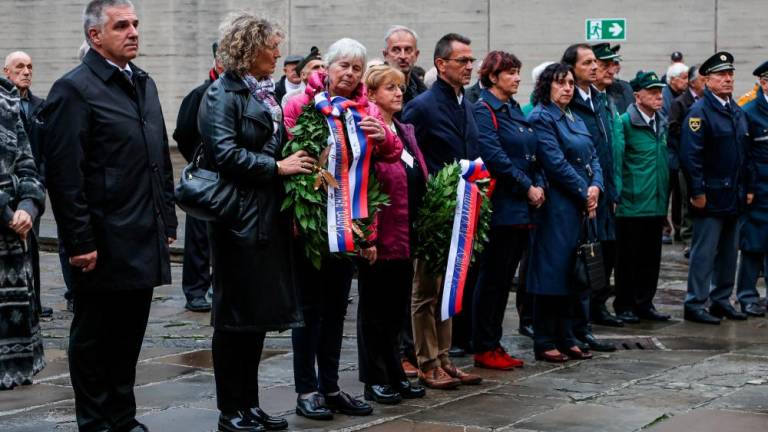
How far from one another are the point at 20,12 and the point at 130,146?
2063cm

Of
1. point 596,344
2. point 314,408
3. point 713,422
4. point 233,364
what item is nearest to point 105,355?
point 233,364

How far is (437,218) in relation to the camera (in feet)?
24.6

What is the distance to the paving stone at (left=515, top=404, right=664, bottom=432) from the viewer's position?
682 centimetres

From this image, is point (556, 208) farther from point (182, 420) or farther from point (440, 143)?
point (182, 420)

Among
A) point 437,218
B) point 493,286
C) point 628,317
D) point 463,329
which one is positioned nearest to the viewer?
point 437,218

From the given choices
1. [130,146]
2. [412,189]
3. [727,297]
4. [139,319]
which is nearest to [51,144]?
[130,146]

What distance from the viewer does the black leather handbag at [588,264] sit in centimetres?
868

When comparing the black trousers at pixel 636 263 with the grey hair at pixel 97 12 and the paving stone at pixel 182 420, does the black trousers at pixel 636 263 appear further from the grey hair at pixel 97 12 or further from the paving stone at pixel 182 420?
the grey hair at pixel 97 12

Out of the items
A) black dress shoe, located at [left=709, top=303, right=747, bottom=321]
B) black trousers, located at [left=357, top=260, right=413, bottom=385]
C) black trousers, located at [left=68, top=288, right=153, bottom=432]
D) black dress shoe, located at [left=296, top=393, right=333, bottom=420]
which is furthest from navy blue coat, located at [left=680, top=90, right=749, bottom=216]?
black trousers, located at [left=68, top=288, right=153, bottom=432]

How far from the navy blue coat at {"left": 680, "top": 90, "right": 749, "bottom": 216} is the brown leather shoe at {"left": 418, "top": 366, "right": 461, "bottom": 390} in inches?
144

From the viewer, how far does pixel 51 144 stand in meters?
6.22

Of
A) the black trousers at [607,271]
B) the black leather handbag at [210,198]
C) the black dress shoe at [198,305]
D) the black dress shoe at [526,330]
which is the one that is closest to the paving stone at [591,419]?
the black leather handbag at [210,198]

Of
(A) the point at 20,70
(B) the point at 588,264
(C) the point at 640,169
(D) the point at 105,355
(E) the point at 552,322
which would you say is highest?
(A) the point at 20,70

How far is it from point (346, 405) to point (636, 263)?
4326mm
